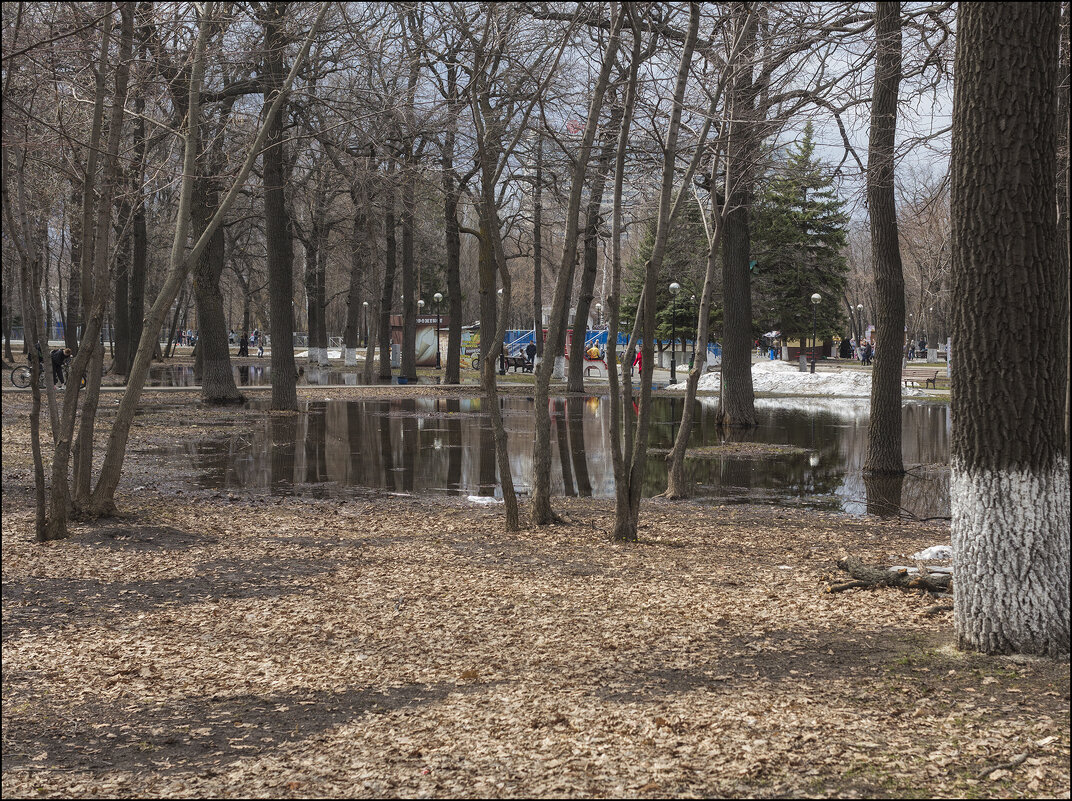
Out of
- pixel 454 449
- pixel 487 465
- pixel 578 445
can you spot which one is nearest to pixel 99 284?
pixel 487 465

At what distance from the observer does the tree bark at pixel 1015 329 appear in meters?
4.70

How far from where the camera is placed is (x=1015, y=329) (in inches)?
187

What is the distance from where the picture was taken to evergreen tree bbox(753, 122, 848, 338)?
47656mm

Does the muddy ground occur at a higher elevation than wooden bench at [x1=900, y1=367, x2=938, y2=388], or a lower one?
lower

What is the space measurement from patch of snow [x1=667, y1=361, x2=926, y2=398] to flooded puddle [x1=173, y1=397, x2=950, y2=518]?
1066cm

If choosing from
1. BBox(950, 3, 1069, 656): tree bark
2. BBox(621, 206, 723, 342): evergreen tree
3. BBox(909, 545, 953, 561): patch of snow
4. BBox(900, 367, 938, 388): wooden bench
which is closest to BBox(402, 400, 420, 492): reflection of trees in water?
BBox(909, 545, 953, 561): patch of snow

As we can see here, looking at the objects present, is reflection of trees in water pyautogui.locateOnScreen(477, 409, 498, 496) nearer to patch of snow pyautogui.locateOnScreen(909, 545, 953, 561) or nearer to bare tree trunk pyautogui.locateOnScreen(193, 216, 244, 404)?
patch of snow pyautogui.locateOnScreen(909, 545, 953, 561)

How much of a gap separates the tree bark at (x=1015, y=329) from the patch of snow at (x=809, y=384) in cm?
3174

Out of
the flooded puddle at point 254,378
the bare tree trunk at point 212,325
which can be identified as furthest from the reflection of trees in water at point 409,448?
the flooded puddle at point 254,378

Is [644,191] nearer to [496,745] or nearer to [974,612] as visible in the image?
[974,612]

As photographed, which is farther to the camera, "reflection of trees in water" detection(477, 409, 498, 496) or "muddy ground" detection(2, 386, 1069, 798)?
"reflection of trees in water" detection(477, 409, 498, 496)

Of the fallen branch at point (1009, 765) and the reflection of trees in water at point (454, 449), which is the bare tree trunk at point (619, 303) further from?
the fallen branch at point (1009, 765)

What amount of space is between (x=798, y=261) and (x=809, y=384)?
41.2 feet

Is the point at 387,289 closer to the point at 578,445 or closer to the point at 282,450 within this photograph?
the point at 578,445
